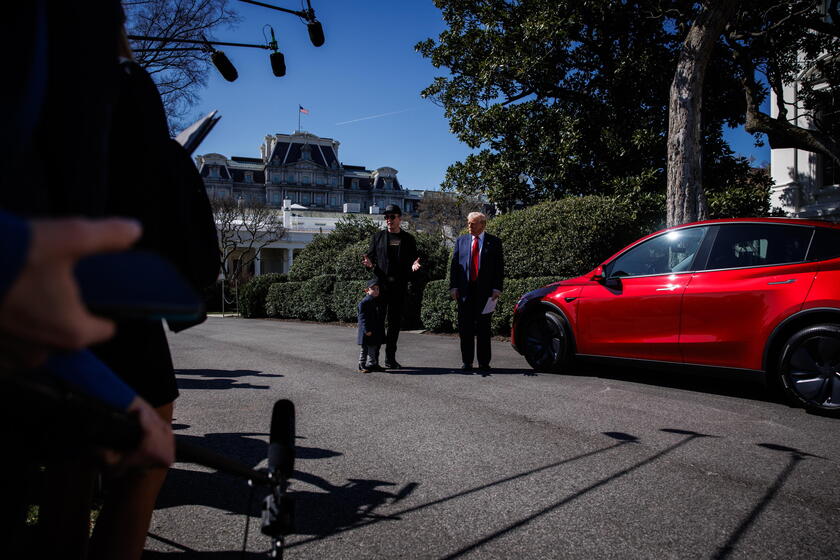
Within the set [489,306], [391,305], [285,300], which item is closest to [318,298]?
[285,300]

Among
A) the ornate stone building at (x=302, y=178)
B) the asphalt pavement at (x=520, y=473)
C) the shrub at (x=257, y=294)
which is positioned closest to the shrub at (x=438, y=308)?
the asphalt pavement at (x=520, y=473)

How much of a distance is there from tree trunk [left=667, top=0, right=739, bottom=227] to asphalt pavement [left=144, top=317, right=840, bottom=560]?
4.86 meters

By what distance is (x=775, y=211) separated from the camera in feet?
52.1

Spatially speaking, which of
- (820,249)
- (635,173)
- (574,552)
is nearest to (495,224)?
(635,173)

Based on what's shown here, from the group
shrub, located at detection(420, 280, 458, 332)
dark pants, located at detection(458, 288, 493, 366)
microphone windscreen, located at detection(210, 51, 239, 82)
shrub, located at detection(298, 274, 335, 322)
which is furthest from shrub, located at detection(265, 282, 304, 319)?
dark pants, located at detection(458, 288, 493, 366)

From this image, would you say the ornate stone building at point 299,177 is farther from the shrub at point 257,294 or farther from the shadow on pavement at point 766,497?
the shadow on pavement at point 766,497

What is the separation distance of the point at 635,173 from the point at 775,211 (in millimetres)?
4571

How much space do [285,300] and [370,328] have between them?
15.7 metres

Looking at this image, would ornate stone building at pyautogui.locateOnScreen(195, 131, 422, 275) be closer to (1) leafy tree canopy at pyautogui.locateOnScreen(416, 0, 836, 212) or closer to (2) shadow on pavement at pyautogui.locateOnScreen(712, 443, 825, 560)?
(1) leafy tree canopy at pyautogui.locateOnScreen(416, 0, 836, 212)

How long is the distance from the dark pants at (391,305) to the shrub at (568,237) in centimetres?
431

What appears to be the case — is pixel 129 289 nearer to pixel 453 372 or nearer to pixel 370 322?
pixel 370 322

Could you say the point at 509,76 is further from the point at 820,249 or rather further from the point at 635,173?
the point at 820,249

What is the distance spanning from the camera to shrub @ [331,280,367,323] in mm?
16859

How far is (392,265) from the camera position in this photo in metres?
7.20
